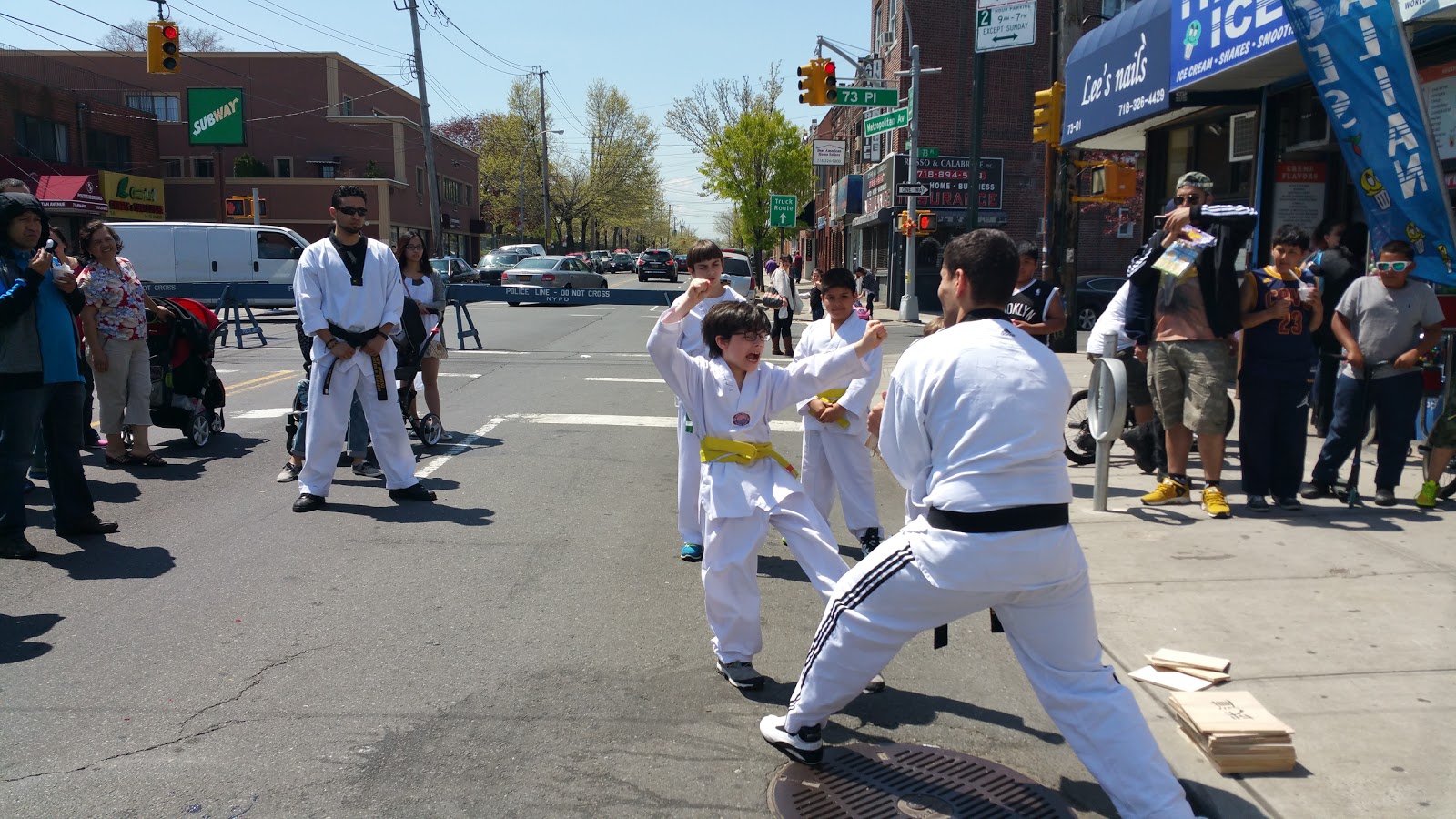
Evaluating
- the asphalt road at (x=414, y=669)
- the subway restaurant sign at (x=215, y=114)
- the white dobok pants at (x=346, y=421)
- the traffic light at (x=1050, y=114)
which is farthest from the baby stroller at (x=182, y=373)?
the subway restaurant sign at (x=215, y=114)

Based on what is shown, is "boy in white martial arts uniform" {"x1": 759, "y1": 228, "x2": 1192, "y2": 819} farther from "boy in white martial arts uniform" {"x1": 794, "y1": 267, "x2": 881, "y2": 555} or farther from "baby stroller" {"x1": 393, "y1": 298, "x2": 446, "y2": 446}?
"baby stroller" {"x1": 393, "y1": 298, "x2": 446, "y2": 446}

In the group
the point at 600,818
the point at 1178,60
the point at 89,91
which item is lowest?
the point at 600,818

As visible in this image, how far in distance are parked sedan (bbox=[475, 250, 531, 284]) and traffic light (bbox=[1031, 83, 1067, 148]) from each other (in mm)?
25649

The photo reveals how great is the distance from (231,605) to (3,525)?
181 cm

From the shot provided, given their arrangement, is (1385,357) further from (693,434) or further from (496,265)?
(496,265)

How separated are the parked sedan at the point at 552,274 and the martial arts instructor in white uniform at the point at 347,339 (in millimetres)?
22510

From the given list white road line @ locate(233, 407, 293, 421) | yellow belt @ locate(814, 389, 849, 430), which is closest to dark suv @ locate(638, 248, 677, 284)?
white road line @ locate(233, 407, 293, 421)

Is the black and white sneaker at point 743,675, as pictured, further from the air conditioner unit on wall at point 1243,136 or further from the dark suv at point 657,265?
the dark suv at point 657,265

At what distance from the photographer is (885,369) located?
1623 cm

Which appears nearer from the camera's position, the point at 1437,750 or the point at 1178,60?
the point at 1437,750

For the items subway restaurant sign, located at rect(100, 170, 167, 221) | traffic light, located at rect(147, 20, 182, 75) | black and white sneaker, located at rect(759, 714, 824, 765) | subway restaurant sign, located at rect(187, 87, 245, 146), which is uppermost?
subway restaurant sign, located at rect(187, 87, 245, 146)

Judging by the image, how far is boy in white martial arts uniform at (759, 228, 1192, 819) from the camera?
124 inches

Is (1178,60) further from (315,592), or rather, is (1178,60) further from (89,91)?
(89,91)

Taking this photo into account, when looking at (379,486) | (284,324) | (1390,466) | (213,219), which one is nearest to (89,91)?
(213,219)
